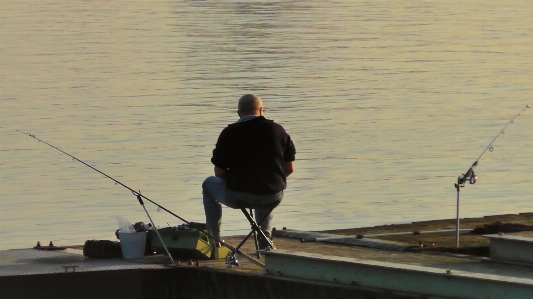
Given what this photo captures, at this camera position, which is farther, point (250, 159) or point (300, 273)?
point (250, 159)

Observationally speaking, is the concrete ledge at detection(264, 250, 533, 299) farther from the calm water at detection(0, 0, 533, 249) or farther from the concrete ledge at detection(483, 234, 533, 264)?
the calm water at detection(0, 0, 533, 249)

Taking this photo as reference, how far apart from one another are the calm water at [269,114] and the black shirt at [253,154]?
3764 millimetres

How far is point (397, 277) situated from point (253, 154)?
163 cm

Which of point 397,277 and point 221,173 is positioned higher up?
point 221,173

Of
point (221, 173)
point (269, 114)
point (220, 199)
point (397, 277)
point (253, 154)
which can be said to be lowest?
point (397, 277)

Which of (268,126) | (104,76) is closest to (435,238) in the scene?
(268,126)

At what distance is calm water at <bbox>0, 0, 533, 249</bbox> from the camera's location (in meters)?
13.5

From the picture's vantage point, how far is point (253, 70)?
2756cm

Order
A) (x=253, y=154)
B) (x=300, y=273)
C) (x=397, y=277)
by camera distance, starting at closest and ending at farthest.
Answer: (x=397, y=277) → (x=300, y=273) → (x=253, y=154)

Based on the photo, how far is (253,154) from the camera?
8.11m

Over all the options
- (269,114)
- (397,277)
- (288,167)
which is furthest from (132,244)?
(269,114)

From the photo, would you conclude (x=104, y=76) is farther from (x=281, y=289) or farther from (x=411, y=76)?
(x=281, y=289)

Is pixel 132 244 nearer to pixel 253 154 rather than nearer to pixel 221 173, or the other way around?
pixel 221 173

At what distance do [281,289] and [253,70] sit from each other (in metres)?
20.3
